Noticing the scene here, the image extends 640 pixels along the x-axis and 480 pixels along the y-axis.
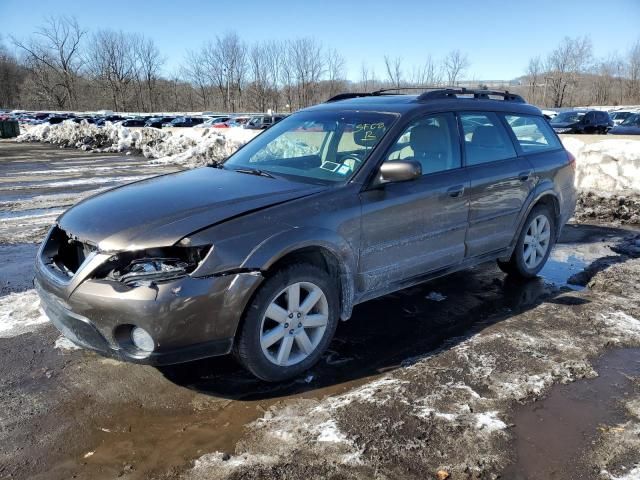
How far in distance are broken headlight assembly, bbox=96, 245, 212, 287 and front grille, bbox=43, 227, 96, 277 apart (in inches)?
16.9

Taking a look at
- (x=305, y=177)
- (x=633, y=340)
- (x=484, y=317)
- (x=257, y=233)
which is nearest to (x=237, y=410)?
(x=257, y=233)

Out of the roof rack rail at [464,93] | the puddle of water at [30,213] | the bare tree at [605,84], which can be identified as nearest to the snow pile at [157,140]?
the puddle of water at [30,213]

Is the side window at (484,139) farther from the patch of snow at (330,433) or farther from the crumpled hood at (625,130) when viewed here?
the crumpled hood at (625,130)

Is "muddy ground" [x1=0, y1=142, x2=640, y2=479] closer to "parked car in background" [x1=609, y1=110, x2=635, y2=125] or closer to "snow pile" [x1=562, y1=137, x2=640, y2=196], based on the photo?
"snow pile" [x1=562, y1=137, x2=640, y2=196]

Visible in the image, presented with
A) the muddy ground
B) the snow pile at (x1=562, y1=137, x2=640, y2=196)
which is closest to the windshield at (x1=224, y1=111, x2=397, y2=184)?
the muddy ground

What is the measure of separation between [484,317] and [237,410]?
244 cm

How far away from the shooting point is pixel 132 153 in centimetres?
2325

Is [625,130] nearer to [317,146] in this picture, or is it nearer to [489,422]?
[317,146]

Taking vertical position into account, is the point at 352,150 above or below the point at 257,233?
above

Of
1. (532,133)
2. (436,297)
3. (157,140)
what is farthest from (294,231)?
(157,140)

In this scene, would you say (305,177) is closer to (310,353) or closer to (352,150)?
(352,150)

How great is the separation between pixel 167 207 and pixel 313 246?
0.94m

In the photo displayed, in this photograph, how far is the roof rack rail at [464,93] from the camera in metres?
4.47

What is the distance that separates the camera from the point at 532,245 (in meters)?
5.43
